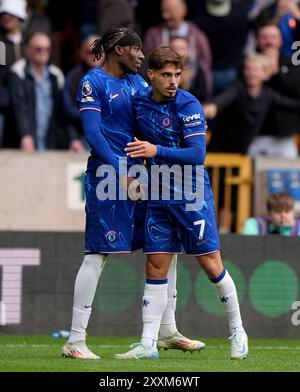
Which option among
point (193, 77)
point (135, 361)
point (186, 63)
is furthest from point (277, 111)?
point (135, 361)

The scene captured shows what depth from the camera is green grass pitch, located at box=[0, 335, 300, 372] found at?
8.12 metres

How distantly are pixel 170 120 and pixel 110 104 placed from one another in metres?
0.48

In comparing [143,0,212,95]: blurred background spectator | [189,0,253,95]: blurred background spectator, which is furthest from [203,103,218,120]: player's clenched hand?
[189,0,253,95]: blurred background spectator

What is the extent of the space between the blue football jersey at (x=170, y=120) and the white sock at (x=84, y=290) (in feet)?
2.30

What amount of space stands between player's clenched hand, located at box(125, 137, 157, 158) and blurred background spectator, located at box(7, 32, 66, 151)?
17.5 feet

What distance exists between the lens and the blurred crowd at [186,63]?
14.0 metres

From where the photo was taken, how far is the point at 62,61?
50.6 ft

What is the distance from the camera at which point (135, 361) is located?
28.2ft

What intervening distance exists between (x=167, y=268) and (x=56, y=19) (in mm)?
→ 7722

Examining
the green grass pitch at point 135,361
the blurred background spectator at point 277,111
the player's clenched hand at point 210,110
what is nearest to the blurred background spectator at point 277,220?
the green grass pitch at point 135,361
